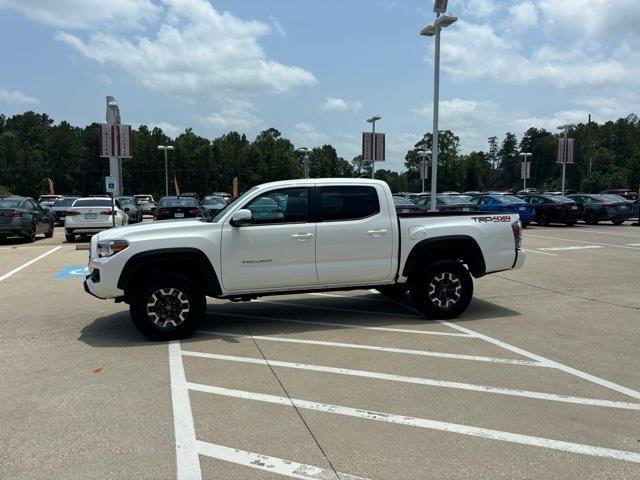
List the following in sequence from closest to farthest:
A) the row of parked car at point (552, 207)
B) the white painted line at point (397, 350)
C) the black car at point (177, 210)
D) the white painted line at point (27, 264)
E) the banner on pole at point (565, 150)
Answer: the white painted line at point (397, 350)
the white painted line at point (27, 264)
the black car at point (177, 210)
the row of parked car at point (552, 207)
the banner on pole at point (565, 150)

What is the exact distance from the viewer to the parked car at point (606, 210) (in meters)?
26.5

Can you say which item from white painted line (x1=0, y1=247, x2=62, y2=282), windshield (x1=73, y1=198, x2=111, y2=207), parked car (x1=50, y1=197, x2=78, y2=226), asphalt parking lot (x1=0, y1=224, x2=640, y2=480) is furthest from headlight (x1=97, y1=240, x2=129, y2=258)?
parked car (x1=50, y1=197, x2=78, y2=226)

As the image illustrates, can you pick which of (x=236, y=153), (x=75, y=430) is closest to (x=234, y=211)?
(x=75, y=430)

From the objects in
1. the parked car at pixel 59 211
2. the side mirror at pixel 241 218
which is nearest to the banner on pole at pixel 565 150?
the parked car at pixel 59 211

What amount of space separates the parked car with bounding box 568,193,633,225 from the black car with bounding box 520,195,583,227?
72 centimetres

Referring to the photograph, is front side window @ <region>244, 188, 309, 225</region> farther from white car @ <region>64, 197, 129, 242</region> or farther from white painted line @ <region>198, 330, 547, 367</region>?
white car @ <region>64, 197, 129, 242</region>

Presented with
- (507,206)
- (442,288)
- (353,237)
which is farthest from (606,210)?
(353,237)

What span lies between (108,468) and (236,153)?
96976 mm

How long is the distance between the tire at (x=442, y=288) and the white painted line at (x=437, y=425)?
3293 millimetres

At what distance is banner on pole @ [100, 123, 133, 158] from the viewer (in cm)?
1609

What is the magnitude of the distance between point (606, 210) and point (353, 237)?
2400 cm

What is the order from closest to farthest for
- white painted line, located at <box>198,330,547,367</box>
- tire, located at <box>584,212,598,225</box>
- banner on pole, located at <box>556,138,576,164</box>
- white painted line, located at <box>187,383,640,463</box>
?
white painted line, located at <box>187,383,640,463</box> → white painted line, located at <box>198,330,547,367</box> → tire, located at <box>584,212,598,225</box> → banner on pole, located at <box>556,138,576,164</box>

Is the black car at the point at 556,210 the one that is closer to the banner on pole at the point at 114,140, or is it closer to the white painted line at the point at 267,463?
the banner on pole at the point at 114,140

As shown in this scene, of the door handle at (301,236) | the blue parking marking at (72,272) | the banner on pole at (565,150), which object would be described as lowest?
the blue parking marking at (72,272)
